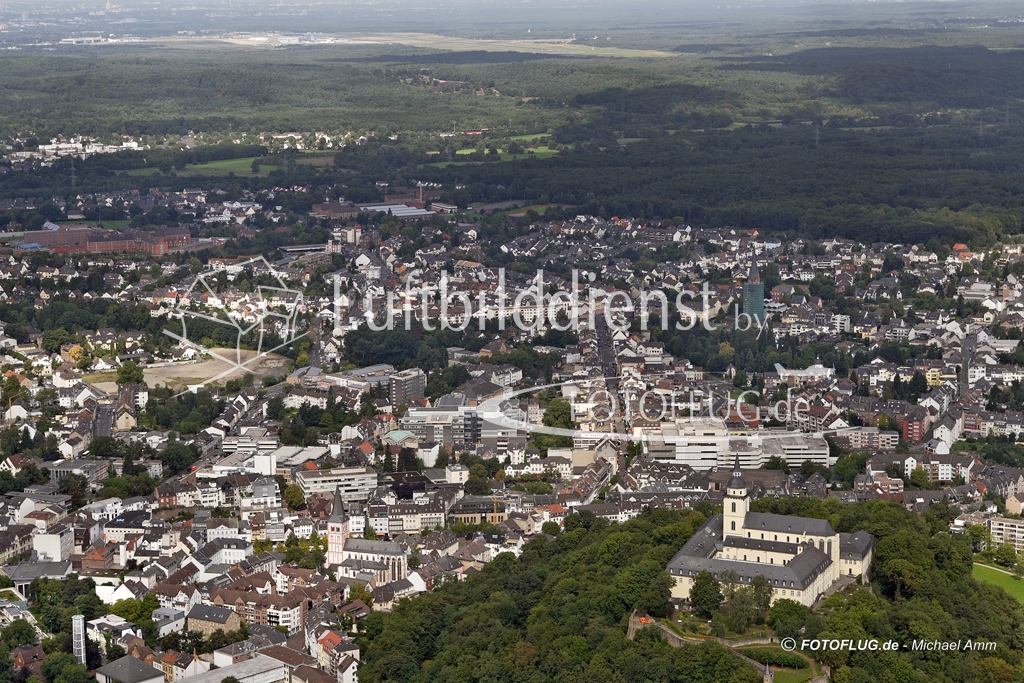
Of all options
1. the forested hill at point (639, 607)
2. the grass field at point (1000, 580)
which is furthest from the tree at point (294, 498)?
the grass field at point (1000, 580)

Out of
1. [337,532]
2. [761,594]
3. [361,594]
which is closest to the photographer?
[761,594]

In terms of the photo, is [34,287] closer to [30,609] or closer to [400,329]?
[400,329]

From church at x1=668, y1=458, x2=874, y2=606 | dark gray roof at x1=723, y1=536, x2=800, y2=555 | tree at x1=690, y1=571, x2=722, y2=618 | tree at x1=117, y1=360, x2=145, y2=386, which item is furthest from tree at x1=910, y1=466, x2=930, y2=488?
tree at x1=117, y1=360, x2=145, y2=386

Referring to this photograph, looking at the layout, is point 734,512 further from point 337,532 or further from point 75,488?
point 75,488

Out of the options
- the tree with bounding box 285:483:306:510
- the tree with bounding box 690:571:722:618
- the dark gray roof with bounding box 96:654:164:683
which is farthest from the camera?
the tree with bounding box 285:483:306:510

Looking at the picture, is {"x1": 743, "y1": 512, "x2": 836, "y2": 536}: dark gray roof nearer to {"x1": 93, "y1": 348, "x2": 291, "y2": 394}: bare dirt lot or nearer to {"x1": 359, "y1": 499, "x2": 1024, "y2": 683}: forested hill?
{"x1": 359, "y1": 499, "x2": 1024, "y2": 683}: forested hill

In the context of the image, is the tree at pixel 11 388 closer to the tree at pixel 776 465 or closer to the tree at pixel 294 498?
the tree at pixel 294 498

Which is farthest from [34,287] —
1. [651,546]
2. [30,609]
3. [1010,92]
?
[1010,92]

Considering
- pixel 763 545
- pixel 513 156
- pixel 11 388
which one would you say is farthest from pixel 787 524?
pixel 513 156
